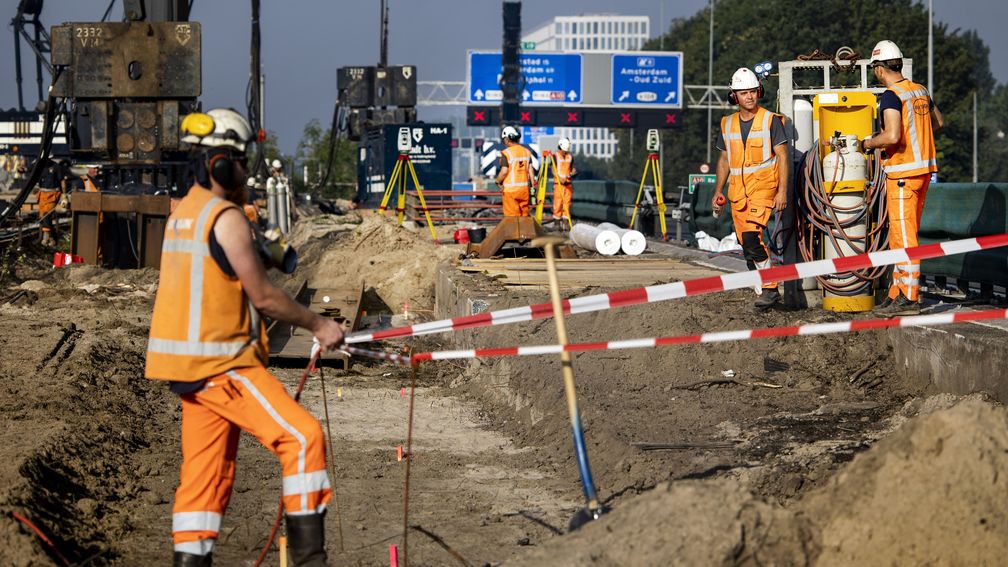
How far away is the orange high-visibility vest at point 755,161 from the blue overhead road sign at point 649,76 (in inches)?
1962

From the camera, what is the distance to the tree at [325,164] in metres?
54.8

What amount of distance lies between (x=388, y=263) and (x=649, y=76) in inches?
1661

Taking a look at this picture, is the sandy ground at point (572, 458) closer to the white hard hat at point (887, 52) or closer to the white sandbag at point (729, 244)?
the white hard hat at point (887, 52)

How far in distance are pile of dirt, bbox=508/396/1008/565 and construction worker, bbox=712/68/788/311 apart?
6.26m

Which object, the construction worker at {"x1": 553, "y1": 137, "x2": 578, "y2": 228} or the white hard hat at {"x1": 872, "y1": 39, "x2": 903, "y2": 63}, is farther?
the construction worker at {"x1": 553, "y1": 137, "x2": 578, "y2": 228}

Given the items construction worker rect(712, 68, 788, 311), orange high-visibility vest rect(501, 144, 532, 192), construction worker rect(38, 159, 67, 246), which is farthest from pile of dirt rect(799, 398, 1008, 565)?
construction worker rect(38, 159, 67, 246)

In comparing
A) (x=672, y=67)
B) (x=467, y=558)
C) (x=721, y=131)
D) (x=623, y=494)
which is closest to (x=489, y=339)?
(x=721, y=131)

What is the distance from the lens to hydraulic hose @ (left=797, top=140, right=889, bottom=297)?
1077cm

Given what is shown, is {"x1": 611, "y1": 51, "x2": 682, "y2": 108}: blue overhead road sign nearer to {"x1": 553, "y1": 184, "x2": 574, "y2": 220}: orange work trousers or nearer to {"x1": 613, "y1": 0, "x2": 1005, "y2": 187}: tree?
{"x1": 613, "y1": 0, "x2": 1005, "y2": 187}: tree

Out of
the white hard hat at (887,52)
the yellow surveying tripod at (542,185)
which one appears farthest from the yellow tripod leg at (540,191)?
the white hard hat at (887,52)

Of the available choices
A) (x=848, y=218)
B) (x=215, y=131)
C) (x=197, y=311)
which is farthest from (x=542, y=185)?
(x=197, y=311)

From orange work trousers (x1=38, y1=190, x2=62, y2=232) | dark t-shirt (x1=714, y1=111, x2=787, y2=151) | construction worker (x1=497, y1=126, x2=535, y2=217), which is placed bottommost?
orange work trousers (x1=38, y1=190, x2=62, y2=232)

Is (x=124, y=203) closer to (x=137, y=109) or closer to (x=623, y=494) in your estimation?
(x=137, y=109)

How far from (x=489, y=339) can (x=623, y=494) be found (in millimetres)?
5054
